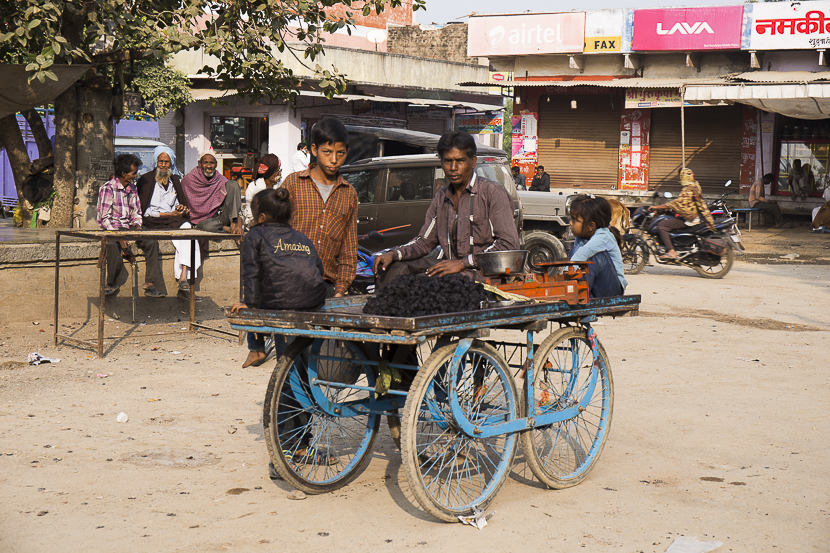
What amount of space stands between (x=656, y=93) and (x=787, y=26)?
3309 millimetres

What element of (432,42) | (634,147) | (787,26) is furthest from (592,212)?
(432,42)

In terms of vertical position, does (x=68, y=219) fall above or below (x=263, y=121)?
below

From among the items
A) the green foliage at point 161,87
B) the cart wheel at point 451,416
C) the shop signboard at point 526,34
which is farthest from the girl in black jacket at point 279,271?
the shop signboard at point 526,34

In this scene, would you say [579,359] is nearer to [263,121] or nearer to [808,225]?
[808,225]

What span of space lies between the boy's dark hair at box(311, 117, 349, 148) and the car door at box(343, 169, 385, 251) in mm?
6088

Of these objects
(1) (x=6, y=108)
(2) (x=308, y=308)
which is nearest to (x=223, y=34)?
(1) (x=6, y=108)

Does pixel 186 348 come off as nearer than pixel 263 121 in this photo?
Yes

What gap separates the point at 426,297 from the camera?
361 centimetres

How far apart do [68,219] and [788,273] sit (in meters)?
11.2

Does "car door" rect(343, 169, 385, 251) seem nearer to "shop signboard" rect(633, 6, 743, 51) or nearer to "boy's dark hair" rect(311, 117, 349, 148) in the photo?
"boy's dark hair" rect(311, 117, 349, 148)

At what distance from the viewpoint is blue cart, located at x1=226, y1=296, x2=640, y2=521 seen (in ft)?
11.5

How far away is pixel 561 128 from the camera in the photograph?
77.9ft

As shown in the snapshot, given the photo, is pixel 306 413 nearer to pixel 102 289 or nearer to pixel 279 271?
pixel 279 271

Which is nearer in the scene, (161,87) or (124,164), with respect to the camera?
(124,164)
